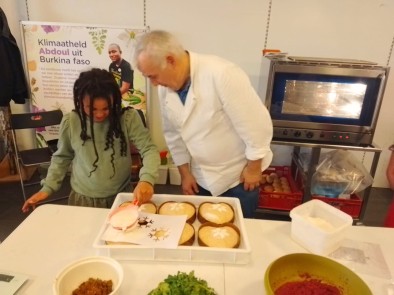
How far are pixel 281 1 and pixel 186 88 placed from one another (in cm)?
153

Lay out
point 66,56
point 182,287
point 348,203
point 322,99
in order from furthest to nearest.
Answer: point 66,56 → point 348,203 → point 322,99 → point 182,287

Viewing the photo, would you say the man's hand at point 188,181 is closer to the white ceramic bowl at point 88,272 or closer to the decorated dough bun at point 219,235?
the decorated dough bun at point 219,235

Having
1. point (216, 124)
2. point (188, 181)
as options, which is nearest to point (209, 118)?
point (216, 124)

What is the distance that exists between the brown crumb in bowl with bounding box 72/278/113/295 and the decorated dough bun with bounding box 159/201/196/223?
321 mm

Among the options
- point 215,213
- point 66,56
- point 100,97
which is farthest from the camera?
point 66,56

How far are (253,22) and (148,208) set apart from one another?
6.13 feet

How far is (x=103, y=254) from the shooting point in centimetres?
97

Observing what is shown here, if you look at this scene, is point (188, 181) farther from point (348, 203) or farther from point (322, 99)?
point (348, 203)

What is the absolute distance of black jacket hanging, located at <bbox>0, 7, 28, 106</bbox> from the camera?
2.39 meters

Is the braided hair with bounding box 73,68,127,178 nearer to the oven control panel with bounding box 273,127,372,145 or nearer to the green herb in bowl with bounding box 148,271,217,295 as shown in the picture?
the green herb in bowl with bounding box 148,271,217,295

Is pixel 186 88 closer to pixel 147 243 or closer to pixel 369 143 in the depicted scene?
pixel 147 243

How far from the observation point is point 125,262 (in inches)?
37.6

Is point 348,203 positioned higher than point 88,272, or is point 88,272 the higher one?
point 88,272

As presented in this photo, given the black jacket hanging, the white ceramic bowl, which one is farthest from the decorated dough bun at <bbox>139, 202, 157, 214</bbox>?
the black jacket hanging
